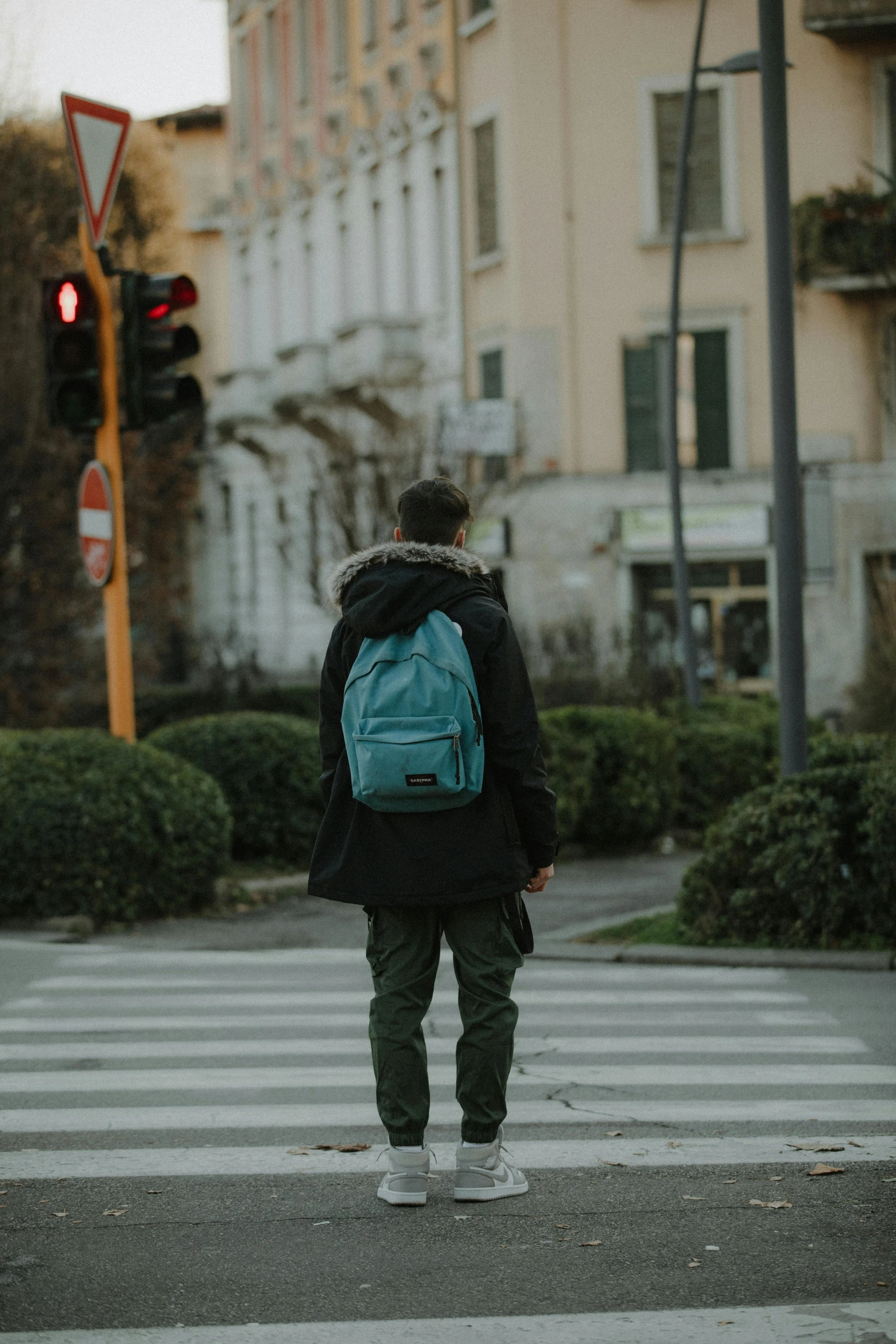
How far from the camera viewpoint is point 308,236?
39.1 meters

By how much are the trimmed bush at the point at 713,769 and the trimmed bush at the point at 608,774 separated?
3.24 ft

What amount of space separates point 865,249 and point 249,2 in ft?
59.4

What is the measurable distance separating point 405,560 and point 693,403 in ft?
87.6

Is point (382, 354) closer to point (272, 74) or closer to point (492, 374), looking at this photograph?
point (492, 374)

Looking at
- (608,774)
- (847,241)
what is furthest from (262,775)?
(847,241)

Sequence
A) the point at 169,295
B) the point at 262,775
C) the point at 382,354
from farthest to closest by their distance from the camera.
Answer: the point at 382,354 → the point at 262,775 → the point at 169,295

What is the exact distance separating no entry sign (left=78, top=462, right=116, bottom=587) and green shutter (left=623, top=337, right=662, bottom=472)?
20.6 m

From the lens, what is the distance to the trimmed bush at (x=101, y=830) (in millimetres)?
11141

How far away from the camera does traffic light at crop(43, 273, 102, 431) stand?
11016 mm

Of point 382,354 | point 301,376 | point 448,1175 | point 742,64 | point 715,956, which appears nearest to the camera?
point 448,1175

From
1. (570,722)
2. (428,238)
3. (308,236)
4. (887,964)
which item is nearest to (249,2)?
(308,236)

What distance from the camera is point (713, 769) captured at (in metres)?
17.6

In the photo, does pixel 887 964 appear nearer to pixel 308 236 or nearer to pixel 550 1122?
pixel 550 1122

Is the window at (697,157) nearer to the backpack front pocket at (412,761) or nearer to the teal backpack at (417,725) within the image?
the teal backpack at (417,725)
